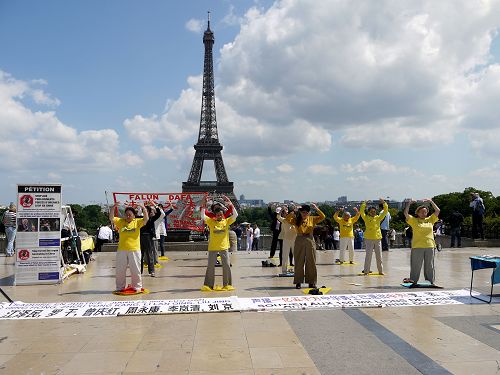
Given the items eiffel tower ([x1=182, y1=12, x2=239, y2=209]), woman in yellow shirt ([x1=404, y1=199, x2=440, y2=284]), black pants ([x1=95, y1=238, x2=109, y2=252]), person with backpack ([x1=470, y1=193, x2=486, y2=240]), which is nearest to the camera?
woman in yellow shirt ([x1=404, y1=199, x2=440, y2=284])

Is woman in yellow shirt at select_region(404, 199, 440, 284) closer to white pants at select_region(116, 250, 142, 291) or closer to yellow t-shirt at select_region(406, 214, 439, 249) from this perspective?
yellow t-shirt at select_region(406, 214, 439, 249)

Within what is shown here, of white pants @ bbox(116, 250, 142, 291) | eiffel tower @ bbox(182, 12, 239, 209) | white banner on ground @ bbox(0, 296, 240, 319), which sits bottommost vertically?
white banner on ground @ bbox(0, 296, 240, 319)

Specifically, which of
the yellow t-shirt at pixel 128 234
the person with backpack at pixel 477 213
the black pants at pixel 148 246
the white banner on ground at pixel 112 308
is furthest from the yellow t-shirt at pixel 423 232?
the person with backpack at pixel 477 213

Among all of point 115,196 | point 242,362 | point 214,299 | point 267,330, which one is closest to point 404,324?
point 267,330

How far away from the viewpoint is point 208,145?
8231cm

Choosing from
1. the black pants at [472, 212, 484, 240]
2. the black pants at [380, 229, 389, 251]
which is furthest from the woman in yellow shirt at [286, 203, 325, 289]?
the black pants at [472, 212, 484, 240]

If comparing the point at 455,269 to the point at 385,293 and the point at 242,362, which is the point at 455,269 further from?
the point at 242,362

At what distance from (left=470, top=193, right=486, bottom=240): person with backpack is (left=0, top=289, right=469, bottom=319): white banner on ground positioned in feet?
40.7

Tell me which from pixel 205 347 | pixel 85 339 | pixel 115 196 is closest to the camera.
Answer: pixel 205 347

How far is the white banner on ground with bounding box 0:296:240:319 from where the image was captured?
7.20 metres

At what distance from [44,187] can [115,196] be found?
8082 millimetres

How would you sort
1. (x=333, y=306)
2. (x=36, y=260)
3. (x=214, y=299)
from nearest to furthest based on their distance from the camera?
(x=333, y=306)
(x=214, y=299)
(x=36, y=260)

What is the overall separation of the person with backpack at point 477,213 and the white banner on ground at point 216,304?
40.7ft

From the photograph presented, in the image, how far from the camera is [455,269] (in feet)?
40.6
